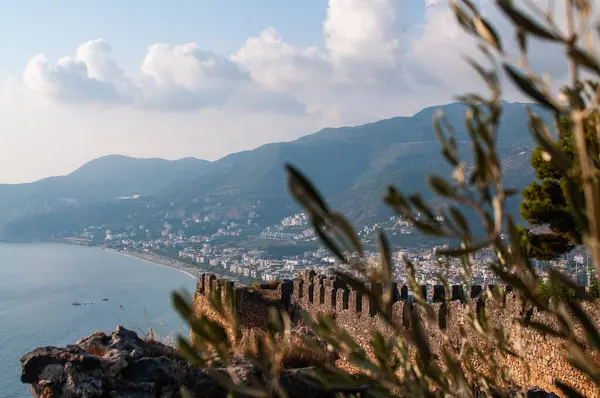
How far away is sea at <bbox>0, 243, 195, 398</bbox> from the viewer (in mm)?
36031

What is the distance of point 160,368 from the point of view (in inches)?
277

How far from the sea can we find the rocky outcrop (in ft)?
15.2

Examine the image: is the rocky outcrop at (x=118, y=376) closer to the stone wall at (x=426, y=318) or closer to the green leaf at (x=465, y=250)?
the stone wall at (x=426, y=318)

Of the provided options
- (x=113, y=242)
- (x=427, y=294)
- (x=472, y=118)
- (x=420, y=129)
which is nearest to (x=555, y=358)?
(x=427, y=294)

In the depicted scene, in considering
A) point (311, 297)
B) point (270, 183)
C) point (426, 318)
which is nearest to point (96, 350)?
point (426, 318)

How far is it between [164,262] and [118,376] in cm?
8584

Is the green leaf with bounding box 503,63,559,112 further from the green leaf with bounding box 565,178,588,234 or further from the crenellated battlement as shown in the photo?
the crenellated battlement

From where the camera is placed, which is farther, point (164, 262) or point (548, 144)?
point (164, 262)

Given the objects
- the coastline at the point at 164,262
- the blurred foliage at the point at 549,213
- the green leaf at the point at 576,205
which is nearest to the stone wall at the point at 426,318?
the green leaf at the point at 576,205

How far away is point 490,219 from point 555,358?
7.22 m

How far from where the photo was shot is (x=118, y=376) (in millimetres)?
6867

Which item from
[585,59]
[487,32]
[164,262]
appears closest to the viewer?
[585,59]

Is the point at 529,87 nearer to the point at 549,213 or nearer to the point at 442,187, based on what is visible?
the point at 442,187

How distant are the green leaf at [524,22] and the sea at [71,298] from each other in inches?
424
